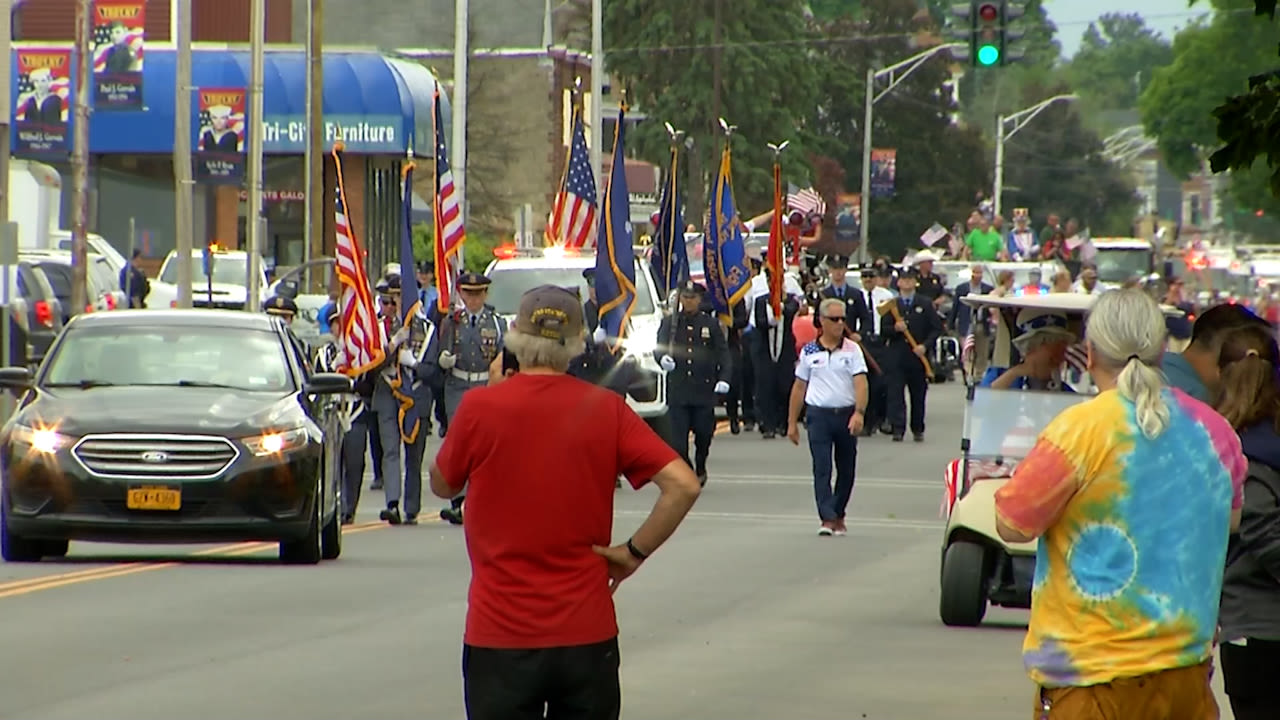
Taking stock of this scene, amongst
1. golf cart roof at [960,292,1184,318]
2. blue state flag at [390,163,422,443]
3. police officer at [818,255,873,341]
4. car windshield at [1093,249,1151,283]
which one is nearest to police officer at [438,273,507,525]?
blue state flag at [390,163,422,443]

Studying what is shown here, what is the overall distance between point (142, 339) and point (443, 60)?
5423 centimetres

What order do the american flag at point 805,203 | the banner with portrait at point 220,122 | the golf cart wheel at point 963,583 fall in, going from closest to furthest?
the golf cart wheel at point 963,583 → the banner with portrait at point 220,122 → the american flag at point 805,203

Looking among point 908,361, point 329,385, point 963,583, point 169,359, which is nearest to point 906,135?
point 908,361

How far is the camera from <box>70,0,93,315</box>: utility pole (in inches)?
1423

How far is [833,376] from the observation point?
64.4 feet

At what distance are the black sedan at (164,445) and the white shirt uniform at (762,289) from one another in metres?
17.2

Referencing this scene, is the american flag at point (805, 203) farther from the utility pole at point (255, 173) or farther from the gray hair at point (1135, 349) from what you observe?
the gray hair at point (1135, 349)

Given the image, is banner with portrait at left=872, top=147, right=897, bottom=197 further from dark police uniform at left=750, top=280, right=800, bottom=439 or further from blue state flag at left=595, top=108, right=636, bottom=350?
blue state flag at left=595, top=108, right=636, bottom=350

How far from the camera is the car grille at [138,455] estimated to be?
15531 mm

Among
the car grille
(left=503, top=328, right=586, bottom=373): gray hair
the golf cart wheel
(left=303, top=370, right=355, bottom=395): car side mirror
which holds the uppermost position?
(left=503, top=328, right=586, bottom=373): gray hair

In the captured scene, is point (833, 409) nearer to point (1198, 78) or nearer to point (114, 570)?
point (114, 570)

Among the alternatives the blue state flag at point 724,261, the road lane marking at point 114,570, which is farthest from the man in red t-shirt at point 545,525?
the blue state flag at point 724,261

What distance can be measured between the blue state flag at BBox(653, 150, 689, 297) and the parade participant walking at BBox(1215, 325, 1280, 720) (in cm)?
2377

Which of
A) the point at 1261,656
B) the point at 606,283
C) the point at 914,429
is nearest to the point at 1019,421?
the point at 1261,656
